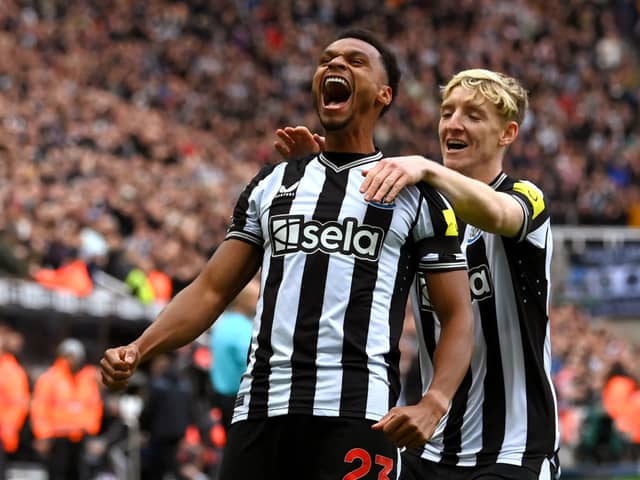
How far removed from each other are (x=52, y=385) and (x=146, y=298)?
2837 mm

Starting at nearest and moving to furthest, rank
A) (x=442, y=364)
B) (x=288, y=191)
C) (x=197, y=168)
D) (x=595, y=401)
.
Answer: (x=442, y=364)
(x=288, y=191)
(x=595, y=401)
(x=197, y=168)

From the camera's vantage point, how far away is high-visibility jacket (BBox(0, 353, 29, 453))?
1241cm

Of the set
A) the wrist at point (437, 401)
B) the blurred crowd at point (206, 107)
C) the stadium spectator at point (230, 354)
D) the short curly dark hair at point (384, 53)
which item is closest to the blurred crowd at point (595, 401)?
the blurred crowd at point (206, 107)

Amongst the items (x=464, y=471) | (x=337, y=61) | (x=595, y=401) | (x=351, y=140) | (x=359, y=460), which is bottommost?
(x=595, y=401)

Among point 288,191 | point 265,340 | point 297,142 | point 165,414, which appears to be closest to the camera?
point 265,340

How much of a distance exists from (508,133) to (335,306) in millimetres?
1402

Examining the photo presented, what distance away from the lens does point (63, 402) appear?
13.0 m

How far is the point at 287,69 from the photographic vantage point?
29.8 meters

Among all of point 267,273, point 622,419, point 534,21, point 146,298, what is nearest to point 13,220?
point 146,298

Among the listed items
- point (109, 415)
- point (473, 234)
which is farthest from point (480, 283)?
point (109, 415)

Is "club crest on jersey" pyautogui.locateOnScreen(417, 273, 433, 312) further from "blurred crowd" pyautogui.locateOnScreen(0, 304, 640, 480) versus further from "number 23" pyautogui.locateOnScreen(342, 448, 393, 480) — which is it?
"blurred crowd" pyautogui.locateOnScreen(0, 304, 640, 480)

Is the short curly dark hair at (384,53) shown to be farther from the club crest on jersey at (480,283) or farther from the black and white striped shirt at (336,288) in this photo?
the club crest on jersey at (480,283)

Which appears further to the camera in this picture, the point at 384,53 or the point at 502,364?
the point at 502,364

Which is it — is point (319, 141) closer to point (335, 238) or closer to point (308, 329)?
point (335, 238)
